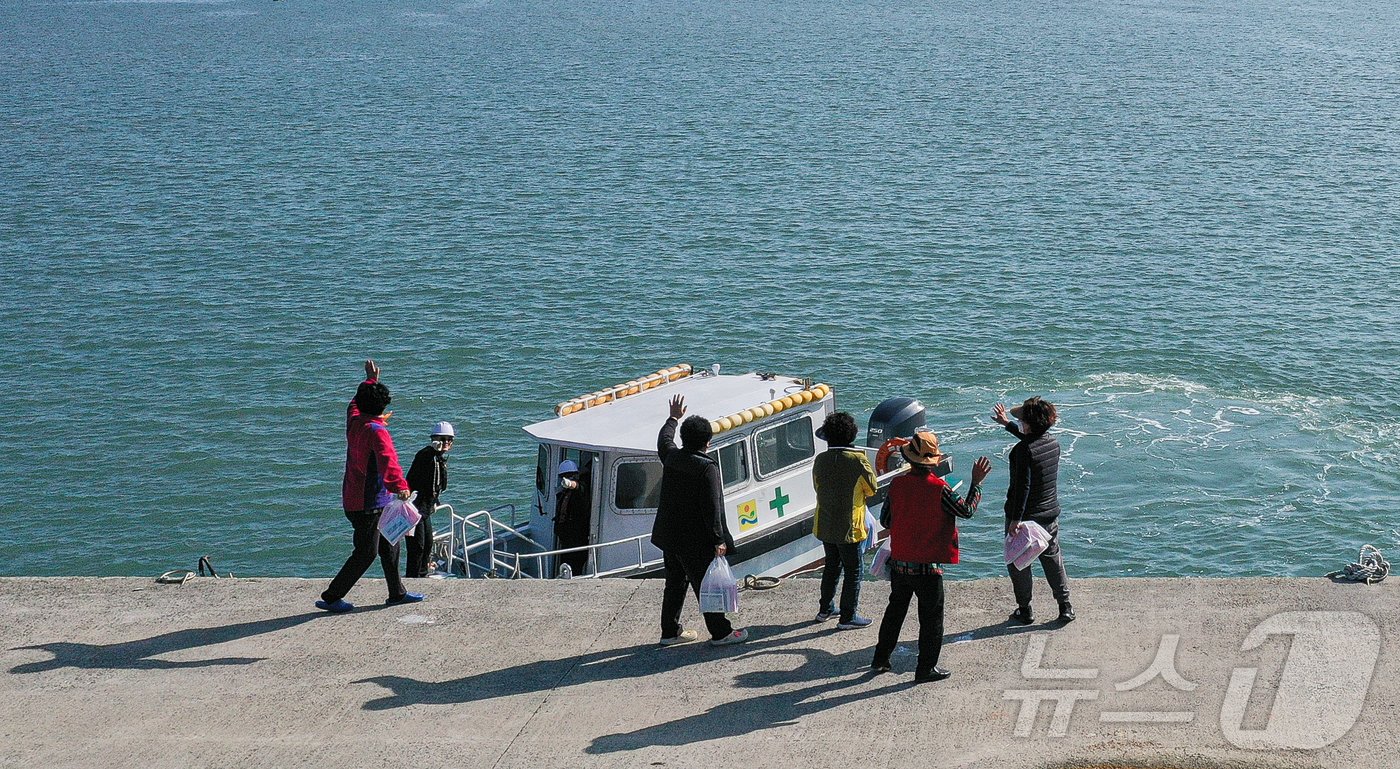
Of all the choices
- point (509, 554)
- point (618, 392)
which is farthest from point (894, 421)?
point (509, 554)

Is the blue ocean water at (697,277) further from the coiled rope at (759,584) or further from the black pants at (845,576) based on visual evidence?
the black pants at (845,576)

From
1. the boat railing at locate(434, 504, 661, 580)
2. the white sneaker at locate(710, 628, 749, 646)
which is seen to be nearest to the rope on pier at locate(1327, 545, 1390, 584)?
the white sneaker at locate(710, 628, 749, 646)

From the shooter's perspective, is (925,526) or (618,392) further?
(618,392)

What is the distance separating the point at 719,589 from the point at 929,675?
4.90 ft

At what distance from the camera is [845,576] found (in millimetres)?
10172

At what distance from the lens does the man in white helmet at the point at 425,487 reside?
12.8m

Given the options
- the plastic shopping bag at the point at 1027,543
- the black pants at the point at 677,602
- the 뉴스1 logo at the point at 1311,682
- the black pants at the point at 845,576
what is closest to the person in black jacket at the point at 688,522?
the black pants at the point at 677,602

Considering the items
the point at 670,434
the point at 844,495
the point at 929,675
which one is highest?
the point at 670,434

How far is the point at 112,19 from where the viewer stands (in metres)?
103

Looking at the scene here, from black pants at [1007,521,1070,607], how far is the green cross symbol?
582cm

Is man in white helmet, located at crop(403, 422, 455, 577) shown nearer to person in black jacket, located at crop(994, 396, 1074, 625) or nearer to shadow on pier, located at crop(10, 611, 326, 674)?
shadow on pier, located at crop(10, 611, 326, 674)

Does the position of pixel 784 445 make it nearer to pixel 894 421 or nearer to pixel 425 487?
pixel 894 421

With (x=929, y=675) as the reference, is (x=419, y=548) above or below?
below

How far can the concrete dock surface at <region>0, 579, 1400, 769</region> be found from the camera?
8531 mm
